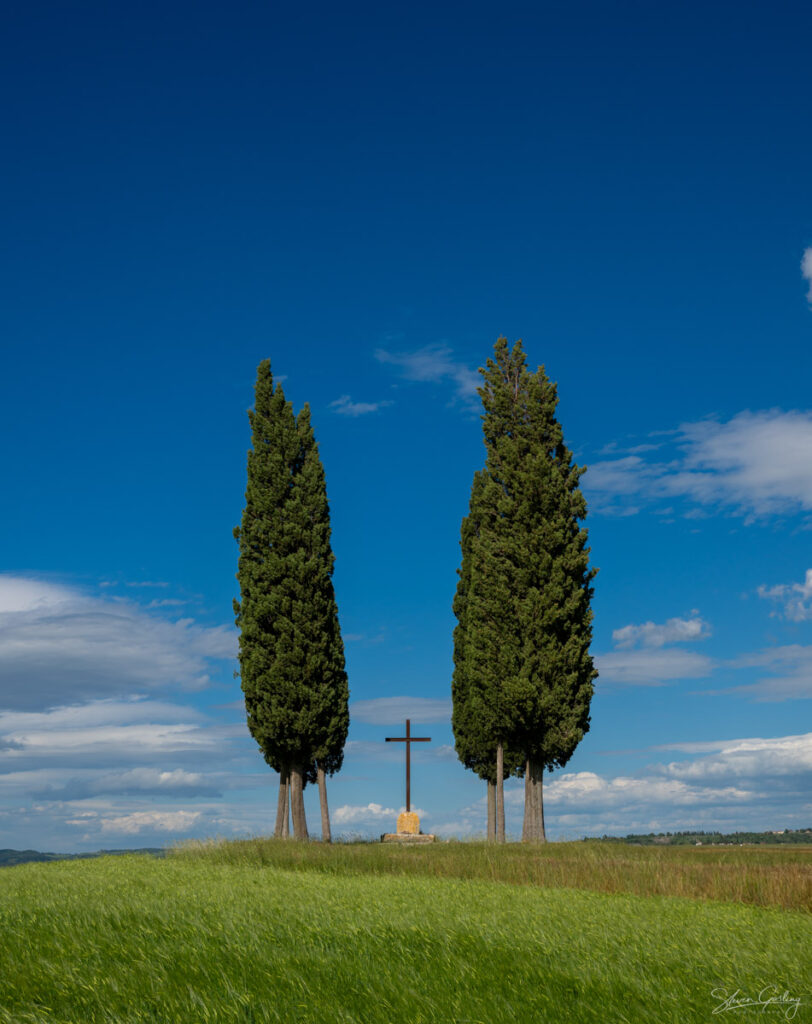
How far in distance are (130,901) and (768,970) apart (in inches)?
305

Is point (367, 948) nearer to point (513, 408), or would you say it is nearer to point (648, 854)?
point (648, 854)

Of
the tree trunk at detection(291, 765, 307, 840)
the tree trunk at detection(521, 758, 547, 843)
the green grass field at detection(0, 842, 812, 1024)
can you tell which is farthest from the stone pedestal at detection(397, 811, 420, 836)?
the green grass field at detection(0, 842, 812, 1024)

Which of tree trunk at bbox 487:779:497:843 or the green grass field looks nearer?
the green grass field

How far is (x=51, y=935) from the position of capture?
868cm

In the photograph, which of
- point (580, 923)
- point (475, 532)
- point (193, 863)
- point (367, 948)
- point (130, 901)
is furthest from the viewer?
point (475, 532)

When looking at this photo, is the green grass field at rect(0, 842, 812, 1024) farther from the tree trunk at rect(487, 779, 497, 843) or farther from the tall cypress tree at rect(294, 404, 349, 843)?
the tree trunk at rect(487, 779, 497, 843)

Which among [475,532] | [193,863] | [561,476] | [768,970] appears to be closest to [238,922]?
[768,970]

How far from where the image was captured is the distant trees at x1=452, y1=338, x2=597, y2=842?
26.4m

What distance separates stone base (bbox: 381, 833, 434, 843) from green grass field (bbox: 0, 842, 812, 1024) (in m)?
17.7

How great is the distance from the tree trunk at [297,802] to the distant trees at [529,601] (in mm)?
6233

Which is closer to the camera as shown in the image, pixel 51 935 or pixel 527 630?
pixel 51 935

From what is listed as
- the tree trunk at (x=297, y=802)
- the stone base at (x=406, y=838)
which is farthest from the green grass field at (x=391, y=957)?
the stone base at (x=406, y=838)
